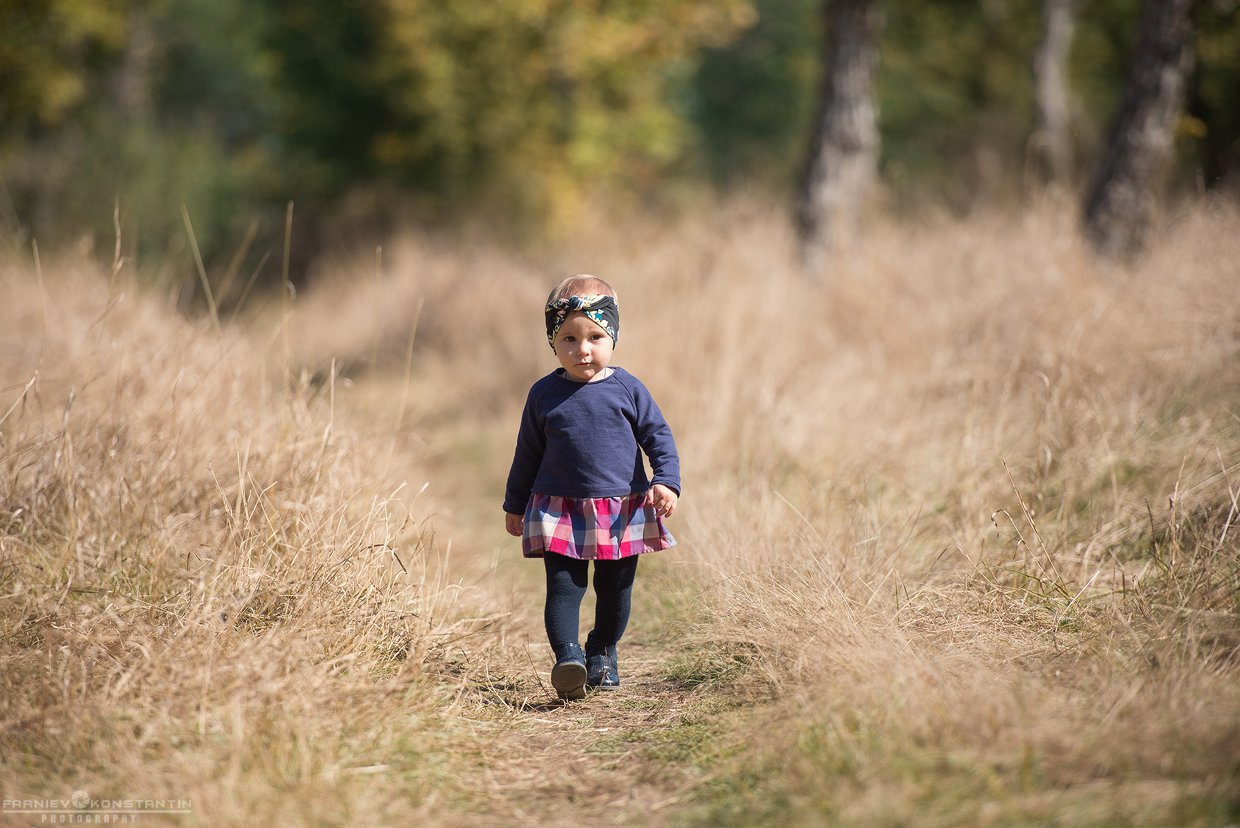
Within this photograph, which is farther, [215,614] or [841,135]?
[841,135]

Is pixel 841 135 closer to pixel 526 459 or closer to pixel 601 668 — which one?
pixel 526 459

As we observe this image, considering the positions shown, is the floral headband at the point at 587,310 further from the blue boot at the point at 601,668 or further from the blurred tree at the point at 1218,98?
the blurred tree at the point at 1218,98

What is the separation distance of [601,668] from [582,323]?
117 centimetres

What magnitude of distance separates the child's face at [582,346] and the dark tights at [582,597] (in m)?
0.62

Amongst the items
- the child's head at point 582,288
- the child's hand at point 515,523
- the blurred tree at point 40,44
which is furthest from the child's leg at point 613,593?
the blurred tree at point 40,44

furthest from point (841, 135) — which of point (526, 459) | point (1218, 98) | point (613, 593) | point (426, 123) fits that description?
point (1218, 98)

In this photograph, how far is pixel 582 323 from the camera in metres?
3.39

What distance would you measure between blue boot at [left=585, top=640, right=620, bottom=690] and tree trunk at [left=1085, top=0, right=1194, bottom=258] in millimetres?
6243

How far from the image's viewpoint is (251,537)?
3553 mm

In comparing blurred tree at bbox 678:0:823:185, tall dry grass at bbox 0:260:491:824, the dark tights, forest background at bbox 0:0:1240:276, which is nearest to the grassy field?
tall dry grass at bbox 0:260:491:824

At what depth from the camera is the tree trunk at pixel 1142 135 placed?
26.3 ft

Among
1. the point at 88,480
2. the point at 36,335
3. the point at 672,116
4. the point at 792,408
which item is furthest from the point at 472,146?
the point at 88,480

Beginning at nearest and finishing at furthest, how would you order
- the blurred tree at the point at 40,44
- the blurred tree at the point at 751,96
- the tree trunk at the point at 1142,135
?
the tree trunk at the point at 1142,135 → the blurred tree at the point at 40,44 → the blurred tree at the point at 751,96

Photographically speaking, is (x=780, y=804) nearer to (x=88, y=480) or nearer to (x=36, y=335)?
(x=88, y=480)
